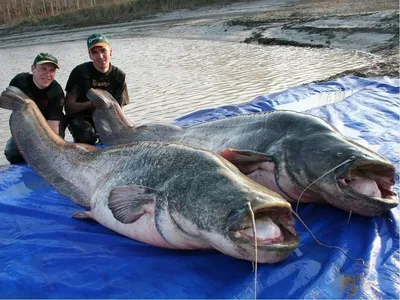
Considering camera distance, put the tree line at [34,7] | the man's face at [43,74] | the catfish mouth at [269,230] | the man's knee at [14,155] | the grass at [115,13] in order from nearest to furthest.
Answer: the catfish mouth at [269,230]
the man's face at [43,74]
the man's knee at [14,155]
the grass at [115,13]
the tree line at [34,7]

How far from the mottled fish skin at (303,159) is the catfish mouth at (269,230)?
0.58 m

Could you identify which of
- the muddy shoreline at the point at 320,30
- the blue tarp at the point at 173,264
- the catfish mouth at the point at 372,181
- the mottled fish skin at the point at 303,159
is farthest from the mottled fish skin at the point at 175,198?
the muddy shoreline at the point at 320,30

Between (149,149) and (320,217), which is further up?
(149,149)

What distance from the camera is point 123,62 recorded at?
13.1 m

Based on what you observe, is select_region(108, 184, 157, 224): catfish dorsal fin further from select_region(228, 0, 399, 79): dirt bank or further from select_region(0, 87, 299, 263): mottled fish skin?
select_region(228, 0, 399, 79): dirt bank

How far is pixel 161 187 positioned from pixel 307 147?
953 millimetres

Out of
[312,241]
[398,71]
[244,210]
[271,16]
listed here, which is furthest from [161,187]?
[271,16]

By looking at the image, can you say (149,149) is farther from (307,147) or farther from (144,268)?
(307,147)

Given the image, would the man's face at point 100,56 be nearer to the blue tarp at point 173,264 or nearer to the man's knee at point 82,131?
the man's knee at point 82,131

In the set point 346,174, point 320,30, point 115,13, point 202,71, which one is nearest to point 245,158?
point 346,174

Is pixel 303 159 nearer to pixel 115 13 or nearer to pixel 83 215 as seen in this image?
pixel 83 215

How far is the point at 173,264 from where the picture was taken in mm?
2379

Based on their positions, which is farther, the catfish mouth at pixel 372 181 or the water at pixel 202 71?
the water at pixel 202 71

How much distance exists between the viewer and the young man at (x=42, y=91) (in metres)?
4.50
